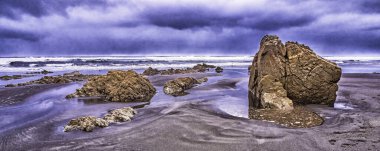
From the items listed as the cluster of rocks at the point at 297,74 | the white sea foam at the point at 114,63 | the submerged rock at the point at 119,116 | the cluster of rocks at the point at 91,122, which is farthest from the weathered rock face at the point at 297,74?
the white sea foam at the point at 114,63

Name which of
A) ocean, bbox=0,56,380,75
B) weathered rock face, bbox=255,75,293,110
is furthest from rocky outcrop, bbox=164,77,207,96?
ocean, bbox=0,56,380,75

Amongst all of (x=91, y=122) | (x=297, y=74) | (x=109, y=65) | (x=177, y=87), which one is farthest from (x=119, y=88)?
(x=109, y=65)

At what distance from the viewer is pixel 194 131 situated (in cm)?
819

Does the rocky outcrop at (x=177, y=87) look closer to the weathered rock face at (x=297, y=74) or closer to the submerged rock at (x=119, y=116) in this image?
the weathered rock face at (x=297, y=74)

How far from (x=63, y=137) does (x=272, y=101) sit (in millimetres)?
6502

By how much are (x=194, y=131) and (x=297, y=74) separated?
19.4ft

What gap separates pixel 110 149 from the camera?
6.86 metres

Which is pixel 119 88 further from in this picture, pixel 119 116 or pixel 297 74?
pixel 297 74

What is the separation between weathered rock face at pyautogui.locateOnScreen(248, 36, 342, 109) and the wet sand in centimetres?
58

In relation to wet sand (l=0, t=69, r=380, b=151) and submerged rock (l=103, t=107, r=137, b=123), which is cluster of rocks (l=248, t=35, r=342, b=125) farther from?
submerged rock (l=103, t=107, r=137, b=123)

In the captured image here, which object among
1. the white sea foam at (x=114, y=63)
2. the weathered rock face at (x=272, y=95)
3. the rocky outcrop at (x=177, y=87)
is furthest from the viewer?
the white sea foam at (x=114, y=63)

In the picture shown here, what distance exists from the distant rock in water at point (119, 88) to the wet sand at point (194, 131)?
194cm

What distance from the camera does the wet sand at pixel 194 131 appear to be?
23.2ft

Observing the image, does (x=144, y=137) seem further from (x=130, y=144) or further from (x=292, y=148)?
(x=292, y=148)
